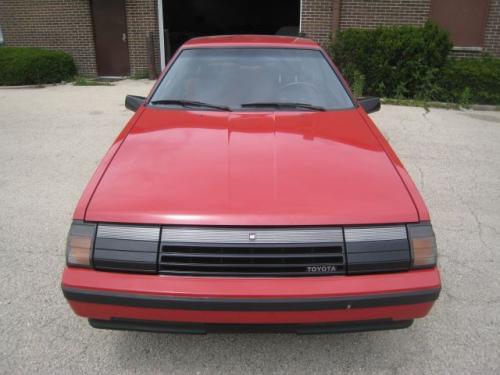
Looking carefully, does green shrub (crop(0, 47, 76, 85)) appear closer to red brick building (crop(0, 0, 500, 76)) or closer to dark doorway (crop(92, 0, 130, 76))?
red brick building (crop(0, 0, 500, 76))

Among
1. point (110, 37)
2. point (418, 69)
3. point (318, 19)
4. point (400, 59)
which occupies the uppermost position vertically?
point (318, 19)

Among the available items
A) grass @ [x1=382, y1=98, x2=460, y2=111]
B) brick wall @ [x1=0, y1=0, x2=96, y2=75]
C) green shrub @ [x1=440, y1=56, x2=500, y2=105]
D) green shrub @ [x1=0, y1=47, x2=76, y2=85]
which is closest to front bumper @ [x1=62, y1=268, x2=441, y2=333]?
grass @ [x1=382, y1=98, x2=460, y2=111]

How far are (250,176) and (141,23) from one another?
1098 cm

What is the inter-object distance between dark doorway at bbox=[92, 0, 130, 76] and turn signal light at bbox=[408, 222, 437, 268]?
11753mm

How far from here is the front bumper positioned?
6.11 ft

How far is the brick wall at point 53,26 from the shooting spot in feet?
39.1

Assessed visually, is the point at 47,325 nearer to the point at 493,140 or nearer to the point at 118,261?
the point at 118,261

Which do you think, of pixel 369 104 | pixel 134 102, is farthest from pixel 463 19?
pixel 134 102

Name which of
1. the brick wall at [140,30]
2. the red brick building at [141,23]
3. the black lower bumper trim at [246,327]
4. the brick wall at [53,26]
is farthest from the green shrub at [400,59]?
the black lower bumper trim at [246,327]

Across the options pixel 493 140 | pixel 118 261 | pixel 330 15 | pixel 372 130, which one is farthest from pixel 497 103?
pixel 118 261

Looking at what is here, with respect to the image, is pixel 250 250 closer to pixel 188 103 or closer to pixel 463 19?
pixel 188 103

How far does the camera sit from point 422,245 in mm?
1976

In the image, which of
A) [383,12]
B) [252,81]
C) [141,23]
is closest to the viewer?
[252,81]

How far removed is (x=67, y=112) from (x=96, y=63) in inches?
187
